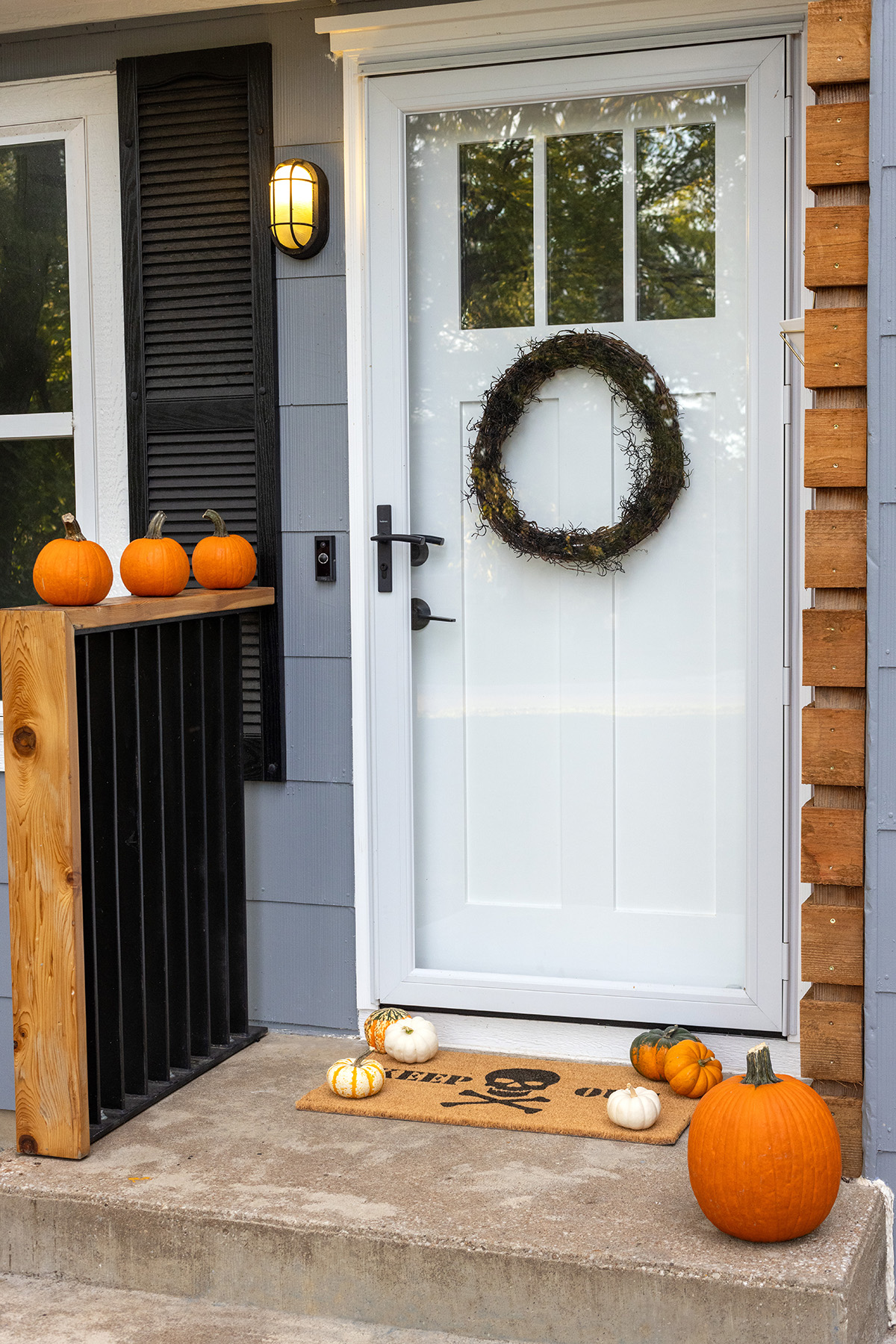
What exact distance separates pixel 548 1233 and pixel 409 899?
41.3 inches

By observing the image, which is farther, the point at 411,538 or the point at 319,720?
the point at 319,720

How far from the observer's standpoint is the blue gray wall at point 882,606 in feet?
7.09

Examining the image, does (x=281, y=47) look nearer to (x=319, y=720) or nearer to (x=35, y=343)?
(x=35, y=343)

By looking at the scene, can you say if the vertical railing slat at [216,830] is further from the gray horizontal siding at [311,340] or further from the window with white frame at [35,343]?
the window with white frame at [35,343]

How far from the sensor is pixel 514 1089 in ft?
8.89

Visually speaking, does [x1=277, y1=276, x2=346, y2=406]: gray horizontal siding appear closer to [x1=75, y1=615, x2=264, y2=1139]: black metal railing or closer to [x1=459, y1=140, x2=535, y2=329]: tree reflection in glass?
[x1=459, y1=140, x2=535, y2=329]: tree reflection in glass

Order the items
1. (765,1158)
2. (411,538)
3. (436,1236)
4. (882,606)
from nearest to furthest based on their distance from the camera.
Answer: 1. (765,1158)
2. (436,1236)
3. (882,606)
4. (411,538)

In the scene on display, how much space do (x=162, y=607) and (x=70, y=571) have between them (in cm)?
24

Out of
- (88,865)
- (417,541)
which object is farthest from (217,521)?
(88,865)

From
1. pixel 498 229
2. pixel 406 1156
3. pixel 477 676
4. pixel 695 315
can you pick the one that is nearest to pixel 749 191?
pixel 695 315

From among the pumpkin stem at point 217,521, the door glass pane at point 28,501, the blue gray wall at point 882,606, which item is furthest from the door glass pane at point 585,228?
the door glass pane at point 28,501

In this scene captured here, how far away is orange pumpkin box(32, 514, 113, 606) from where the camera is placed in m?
2.45

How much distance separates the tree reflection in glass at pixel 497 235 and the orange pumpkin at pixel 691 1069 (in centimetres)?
166

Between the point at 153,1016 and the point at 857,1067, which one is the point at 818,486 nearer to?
the point at 857,1067
